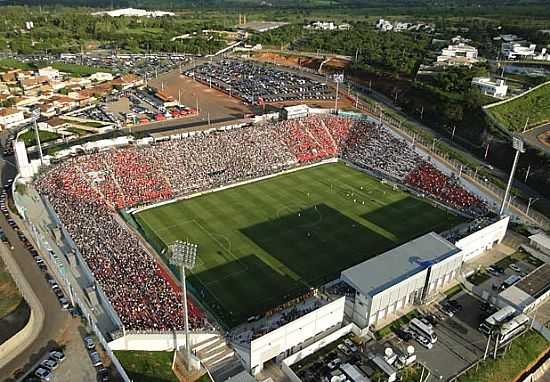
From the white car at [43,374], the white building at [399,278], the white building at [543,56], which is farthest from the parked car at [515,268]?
the white building at [543,56]

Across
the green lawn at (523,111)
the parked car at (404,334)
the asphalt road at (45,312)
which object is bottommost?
the parked car at (404,334)

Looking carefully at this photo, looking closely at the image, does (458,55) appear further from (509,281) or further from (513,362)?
(513,362)

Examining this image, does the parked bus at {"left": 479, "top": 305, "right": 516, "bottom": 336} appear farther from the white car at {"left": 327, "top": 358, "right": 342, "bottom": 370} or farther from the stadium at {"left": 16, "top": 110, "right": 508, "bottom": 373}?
the white car at {"left": 327, "top": 358, "right": 342, "bottom": 370}

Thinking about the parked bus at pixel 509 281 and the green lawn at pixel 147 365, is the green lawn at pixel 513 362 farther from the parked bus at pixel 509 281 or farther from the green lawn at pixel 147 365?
the green lawn at pixel 147 365

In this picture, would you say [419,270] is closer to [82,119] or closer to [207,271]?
[207,271]

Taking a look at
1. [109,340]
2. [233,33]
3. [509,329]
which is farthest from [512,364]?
[233,33]

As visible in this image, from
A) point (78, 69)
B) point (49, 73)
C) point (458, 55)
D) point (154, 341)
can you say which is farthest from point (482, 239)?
point (78, 69)
